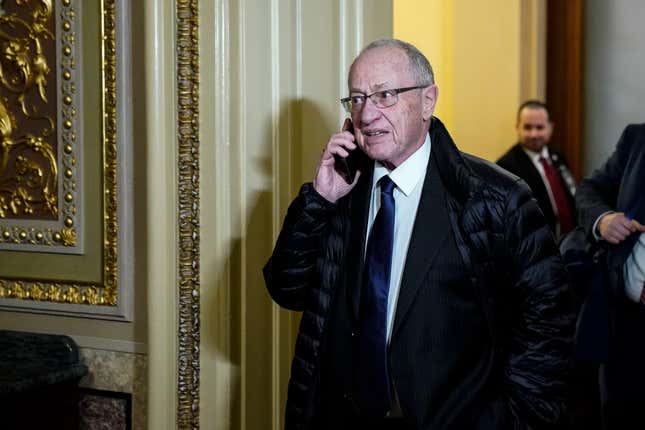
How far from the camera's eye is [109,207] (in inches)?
102

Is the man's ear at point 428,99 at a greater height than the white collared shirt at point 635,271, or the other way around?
the man's ear at point 428,99

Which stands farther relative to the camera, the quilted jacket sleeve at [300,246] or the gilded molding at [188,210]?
the gilded molding at [188,210]

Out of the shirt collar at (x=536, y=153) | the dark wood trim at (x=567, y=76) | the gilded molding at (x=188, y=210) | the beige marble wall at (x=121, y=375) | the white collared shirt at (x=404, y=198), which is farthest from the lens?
the dark wood trim at (x=567, y=76)

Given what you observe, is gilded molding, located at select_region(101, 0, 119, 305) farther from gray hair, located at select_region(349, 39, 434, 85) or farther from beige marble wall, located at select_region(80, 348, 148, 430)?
gray hair, located at select_region(349, 39, 434, 85)

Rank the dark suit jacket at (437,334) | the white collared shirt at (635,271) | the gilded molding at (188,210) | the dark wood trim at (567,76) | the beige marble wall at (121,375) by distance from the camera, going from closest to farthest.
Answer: the dark suit jacket at (437,334) < the gilded molding at (188,210) < the beige marble wall at (121,375) < the white collared shirt at (635,271) < the dark wood trim at (567,76)

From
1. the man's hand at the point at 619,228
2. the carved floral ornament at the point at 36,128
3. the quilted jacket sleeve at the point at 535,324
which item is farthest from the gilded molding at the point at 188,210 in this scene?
the man's hand at the point at 619,228

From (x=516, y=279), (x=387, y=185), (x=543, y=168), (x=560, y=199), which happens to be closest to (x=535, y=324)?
(x=516, y=279)

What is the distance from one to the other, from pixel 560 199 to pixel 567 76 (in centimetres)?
139

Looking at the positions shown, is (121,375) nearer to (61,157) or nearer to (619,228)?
(61,157)

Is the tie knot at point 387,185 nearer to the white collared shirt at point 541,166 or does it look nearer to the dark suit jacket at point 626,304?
the dark suit jacket at point 626,304

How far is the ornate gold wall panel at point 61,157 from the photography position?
2.59 meters

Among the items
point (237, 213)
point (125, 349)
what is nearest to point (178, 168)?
point (237, 213)

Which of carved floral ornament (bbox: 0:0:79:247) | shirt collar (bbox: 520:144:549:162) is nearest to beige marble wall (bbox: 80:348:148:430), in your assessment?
carved floral ornament (bbox: 0:0:79:247)

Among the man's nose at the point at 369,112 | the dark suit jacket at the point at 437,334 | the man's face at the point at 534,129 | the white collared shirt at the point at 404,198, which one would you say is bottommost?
the dark suit jacket at the point at 437,334
